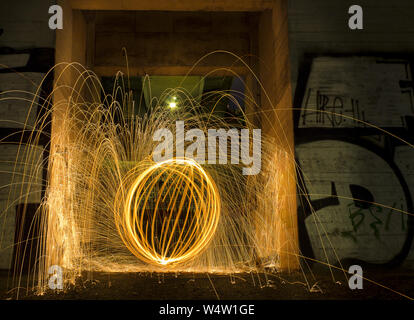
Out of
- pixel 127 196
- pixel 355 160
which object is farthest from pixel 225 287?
pixel 355 160

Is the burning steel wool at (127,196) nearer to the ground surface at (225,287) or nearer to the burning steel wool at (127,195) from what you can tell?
the burning steel wool at (127,195)

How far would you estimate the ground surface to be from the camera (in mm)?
4793

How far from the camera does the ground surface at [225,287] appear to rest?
4.79m

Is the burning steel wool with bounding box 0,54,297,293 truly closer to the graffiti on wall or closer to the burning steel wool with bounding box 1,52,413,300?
the burning steel wool with bounding box 1,52,413,300

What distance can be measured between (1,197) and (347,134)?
242 inches

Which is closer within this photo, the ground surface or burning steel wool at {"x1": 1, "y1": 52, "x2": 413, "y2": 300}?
the ground surface

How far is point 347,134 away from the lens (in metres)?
6.78

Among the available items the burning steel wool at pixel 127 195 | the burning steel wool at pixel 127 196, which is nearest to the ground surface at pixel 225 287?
the burning steel wool at pixel 127 196

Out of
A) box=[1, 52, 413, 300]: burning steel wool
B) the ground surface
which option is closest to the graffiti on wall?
box=[1, 52, 413, 300]: burning steel wool

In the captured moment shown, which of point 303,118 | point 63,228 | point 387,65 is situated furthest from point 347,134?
point 63,228

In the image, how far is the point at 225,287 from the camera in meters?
5.34

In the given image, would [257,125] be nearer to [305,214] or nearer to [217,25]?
[217,25]

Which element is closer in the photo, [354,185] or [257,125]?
[354,185]

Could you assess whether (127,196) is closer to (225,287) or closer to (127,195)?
(127,195)
